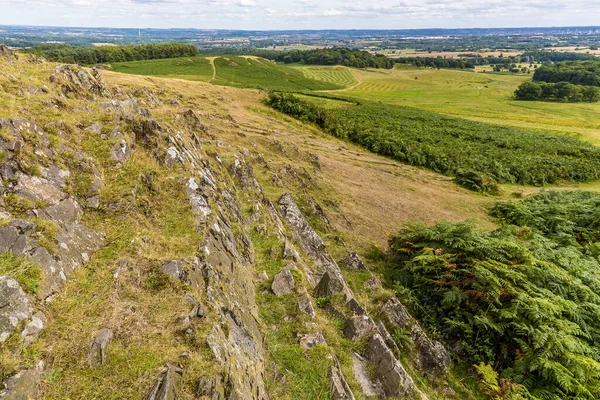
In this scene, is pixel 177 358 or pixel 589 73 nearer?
pixel 177 358

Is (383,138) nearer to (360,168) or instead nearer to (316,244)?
(360,168)

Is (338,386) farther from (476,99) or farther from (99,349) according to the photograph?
(476,99)

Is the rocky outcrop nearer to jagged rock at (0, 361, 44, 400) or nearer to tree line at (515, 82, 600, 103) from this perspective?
jagged rock at (0, 361, 44, 400)

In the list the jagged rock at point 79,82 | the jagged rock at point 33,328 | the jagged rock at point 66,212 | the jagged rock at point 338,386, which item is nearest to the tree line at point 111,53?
the jagged rock at point 79,82

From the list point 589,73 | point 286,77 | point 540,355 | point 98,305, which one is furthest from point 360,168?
point 589,73

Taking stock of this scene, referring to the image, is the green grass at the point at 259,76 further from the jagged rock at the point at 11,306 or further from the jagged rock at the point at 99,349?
the jagged rock at the point at 99,349

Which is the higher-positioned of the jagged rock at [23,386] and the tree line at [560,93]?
the tree line at [560,93]

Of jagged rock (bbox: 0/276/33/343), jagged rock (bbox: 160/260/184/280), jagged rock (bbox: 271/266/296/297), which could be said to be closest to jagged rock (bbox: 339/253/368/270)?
jagged rock (bbox: 271/266/296/297)
